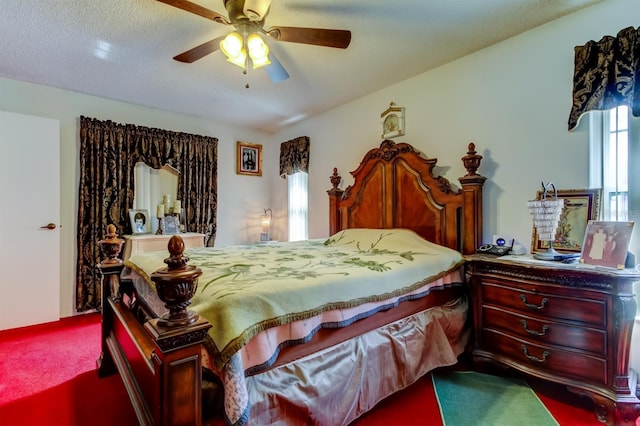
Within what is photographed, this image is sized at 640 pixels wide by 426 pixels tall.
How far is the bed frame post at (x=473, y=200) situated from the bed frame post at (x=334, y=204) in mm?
1494

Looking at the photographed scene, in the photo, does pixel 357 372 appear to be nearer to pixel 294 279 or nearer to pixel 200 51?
pixel 294 279

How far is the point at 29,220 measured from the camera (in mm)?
3021

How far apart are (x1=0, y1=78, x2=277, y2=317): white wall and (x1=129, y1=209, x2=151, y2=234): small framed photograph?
55 centimetres

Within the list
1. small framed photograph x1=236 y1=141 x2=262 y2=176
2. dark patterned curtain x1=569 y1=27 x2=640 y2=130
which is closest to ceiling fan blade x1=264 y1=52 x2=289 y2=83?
dark patterned curtain x1=569 y1=27 x2=640 y2=130

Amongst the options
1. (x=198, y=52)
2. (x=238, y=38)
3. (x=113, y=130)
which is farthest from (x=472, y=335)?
(x=113, y=130)

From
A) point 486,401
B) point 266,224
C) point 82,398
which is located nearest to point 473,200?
point 486,401

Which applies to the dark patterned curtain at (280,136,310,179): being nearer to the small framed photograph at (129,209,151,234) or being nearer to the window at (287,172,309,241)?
the window at (287,172,309,241)

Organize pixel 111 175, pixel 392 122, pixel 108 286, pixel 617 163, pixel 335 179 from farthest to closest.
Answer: pixel 335 179
pixel 111 175
pixel 392 122
pixel 108 286
pixel 617 163

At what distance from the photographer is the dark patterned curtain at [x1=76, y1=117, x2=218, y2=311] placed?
3.38 meters

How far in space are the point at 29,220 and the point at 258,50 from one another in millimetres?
2987

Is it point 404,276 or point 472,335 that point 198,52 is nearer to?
point 404,276

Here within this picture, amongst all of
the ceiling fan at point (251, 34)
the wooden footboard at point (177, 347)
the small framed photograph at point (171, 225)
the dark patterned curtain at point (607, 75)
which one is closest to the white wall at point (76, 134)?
the small framed photograph at point (171, 225)

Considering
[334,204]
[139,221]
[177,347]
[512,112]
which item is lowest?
[177,347]

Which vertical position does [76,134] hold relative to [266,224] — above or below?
above
